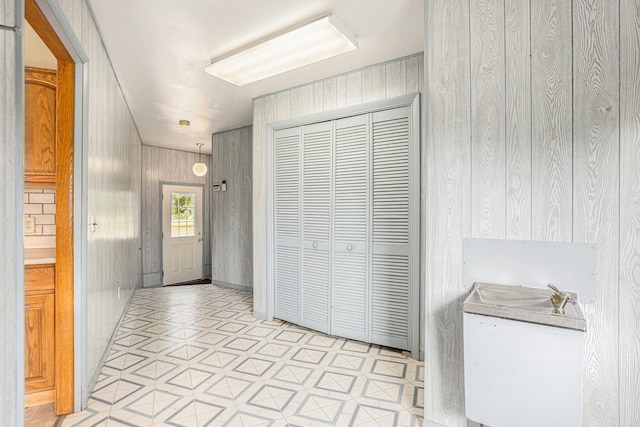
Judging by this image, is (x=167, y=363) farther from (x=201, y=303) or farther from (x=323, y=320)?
(x=201, y=303)

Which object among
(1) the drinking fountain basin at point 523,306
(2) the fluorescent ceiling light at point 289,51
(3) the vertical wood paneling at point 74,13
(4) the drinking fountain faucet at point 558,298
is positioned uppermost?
(2) the fluorescent ceiling light at point 289,51

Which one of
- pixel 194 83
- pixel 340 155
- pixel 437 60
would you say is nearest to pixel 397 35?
pixel 437 60

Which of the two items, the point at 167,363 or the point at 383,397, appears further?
the point at 167,363

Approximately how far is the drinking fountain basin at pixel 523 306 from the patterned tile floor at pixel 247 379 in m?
0.98

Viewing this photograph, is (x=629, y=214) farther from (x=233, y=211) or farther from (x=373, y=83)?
(x=233, y=211)

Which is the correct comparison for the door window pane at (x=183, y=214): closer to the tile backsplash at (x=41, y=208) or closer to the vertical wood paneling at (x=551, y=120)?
the tile backsplash at (x=41, y=208)

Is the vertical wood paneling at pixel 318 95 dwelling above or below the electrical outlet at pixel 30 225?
above

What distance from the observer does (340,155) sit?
11.4 ft

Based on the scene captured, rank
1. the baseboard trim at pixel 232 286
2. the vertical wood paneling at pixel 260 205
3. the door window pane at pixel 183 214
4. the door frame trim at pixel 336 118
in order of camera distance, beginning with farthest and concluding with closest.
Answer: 1. the door window pane at pixel 183 214
2. the baseboard trim at pixel 232 286
3. the vertical wood paneling at pixel 260 205
4. the door frame trim at pixel 336 118

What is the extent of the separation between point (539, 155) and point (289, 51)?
6.68ft

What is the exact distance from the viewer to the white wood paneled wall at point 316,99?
→ 9.96ft

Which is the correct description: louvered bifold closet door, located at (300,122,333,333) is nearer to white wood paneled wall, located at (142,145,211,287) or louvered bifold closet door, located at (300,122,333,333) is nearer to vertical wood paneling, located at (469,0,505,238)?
vertical wood paneling, located at (469,0,505,238)

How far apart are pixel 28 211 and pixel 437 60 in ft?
11.3

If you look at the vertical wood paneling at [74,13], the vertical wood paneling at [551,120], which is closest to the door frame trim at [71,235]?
the vertical wood paneling at [74,13]
